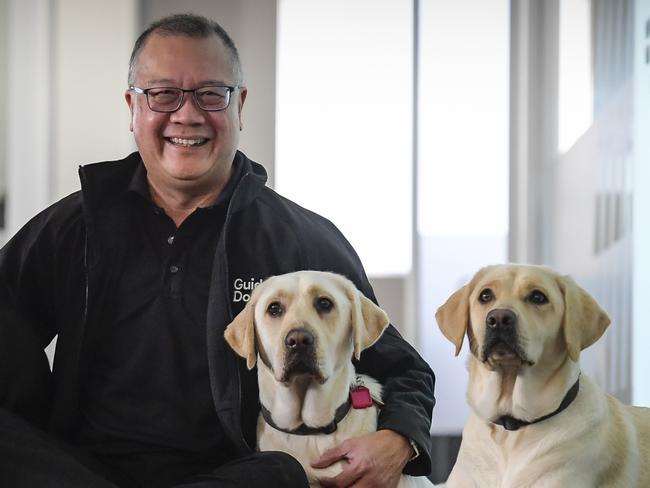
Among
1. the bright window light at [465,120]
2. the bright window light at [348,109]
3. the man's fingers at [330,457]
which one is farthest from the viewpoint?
the bright window light at [348,109]

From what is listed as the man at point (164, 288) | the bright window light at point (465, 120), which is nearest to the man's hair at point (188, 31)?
the man at point (164, 288)

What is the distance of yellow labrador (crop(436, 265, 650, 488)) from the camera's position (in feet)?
4.73

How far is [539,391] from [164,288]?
0.71m

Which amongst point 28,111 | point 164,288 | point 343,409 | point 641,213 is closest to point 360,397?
point 343,409

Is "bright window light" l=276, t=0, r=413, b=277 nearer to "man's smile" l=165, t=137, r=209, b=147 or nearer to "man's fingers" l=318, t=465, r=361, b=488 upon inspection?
"man's smile" l=165, t=137, r=209, b=147

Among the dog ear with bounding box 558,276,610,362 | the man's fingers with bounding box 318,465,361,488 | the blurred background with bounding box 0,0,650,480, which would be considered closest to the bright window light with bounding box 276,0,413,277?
the blurred background with bounding box 0,0,650,480

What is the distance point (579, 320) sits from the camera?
1449 mm

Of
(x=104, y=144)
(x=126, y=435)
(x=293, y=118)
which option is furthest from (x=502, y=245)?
(x=104, y=144)

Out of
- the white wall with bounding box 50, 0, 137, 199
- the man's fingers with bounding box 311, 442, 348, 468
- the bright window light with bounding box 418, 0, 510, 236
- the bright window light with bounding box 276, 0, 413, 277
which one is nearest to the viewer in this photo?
the man's fingers with bounding box 311, 442, 348, 468

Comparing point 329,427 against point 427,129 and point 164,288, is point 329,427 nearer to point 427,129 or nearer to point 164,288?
point 164,288

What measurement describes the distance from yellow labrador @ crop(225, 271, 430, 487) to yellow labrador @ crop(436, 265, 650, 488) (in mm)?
205

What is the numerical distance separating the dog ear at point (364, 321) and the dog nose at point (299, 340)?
9 centimetres

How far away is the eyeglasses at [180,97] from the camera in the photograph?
5.84 feet

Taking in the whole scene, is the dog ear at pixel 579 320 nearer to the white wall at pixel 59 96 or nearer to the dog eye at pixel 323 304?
the dog eye at pixel 323 304
